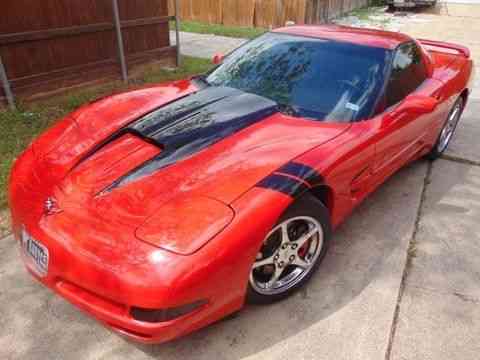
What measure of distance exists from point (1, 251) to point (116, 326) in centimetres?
143

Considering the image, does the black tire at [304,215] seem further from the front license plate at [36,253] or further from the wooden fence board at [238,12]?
the wooden fence board at [238,12]

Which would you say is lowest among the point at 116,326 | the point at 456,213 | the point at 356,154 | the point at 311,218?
the point at 456,213

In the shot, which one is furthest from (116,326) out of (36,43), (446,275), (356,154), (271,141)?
(36,43)

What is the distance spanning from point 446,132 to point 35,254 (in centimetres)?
398

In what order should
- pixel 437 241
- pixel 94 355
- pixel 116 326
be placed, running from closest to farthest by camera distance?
pixel 116 326 < pixel 94 355 < pixel 437 241

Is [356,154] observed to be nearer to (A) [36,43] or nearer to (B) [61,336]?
(B) [61,336]

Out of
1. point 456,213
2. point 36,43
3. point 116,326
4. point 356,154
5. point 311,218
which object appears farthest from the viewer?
point 36,43

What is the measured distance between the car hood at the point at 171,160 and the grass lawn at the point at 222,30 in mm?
8091

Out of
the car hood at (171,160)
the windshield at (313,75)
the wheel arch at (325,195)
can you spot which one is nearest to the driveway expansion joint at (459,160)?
the windshield at (313,75)

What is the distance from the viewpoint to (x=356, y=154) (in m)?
2.44

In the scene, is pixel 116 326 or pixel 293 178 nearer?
pixel 116 326

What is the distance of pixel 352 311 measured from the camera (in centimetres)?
230

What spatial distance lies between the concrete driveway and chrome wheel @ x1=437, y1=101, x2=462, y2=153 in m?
1.10

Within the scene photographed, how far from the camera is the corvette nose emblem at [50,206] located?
6.50 feet
